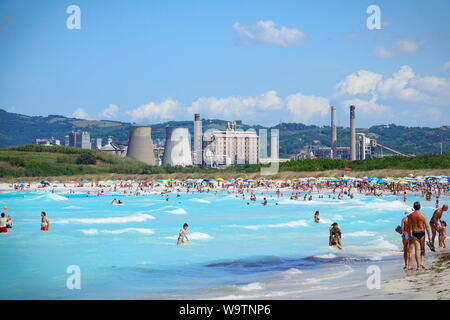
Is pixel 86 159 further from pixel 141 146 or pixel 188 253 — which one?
pixel 188 253

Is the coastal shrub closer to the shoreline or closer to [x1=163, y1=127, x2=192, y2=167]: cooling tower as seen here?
[x1=163, y1=127, x2=192, y2=167]: cooling tower

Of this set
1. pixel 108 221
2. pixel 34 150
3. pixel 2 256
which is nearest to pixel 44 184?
pixel 34 150

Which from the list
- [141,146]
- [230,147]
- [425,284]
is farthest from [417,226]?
[230,147]

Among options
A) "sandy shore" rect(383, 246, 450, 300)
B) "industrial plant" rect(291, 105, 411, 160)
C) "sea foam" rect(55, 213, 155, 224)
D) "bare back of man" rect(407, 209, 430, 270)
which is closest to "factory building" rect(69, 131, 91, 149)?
"industrial plant" rect(291, 105, 411, 160)

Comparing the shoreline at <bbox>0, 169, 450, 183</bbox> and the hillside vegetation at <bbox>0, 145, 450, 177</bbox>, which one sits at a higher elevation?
the hillside vegetation at <bbox>0, 145, 450, 177</bbox>

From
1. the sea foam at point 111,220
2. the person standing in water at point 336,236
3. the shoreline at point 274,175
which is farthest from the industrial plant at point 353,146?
the person standing in water at point 336,236
